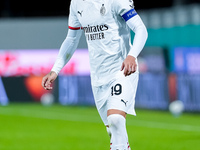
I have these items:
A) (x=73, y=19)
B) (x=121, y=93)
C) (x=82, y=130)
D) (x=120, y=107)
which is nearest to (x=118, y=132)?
(x=120, y=107)

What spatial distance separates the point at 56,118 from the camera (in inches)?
666

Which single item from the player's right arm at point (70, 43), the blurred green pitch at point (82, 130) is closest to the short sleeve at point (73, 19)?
Result: the player's right arm at point (70, 43)

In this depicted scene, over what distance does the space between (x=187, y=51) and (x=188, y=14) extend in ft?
10.7

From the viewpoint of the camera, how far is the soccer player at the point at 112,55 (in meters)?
5.87

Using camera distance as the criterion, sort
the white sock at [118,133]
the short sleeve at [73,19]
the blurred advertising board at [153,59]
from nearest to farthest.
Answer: the white sock at [118,133] < the short sleeve at [73,19] < the blurred advertising board at [153,59]

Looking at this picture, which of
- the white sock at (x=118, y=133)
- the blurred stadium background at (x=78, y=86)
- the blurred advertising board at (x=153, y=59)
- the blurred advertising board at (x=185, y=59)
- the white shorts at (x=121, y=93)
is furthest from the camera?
the blurred advertising board at (x=153, y=59)

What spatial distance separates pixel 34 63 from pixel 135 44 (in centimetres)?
1959

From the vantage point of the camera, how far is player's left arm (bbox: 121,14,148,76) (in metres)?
5.43

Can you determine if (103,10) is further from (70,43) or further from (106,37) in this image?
(70,43)

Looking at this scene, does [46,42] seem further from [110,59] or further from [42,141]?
[110,59]

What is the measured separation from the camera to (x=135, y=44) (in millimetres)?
5719

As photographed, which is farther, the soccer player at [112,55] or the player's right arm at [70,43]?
the player's right arm at [70,43]

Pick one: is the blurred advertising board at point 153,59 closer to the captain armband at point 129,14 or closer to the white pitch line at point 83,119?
the white pitch line at point 83,119

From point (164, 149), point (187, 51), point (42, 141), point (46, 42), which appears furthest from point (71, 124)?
point (46, 42)
